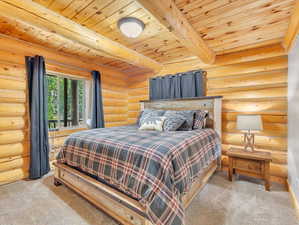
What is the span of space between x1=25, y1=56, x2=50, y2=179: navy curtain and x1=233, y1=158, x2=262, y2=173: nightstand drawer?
3139 mm

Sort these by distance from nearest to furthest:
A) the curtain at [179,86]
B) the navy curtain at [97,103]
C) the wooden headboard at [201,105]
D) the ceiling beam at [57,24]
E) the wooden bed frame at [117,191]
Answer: the wooden bed frame at [117,191], the ceiling beam at [57,24], the wooden headboard at [201,105], the curtain at [179,86], the navy curtain at [97,103]

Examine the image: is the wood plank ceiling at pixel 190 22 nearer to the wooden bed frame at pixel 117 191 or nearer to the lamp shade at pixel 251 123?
the wooden bed frame at pixel 117 191

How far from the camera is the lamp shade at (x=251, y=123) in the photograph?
2.16 meters

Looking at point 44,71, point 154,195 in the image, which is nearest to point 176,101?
point 154,195

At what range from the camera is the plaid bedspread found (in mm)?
1198

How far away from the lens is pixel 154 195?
1.19m

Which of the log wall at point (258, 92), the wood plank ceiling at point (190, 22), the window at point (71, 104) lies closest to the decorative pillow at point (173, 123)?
the log wall at point (258, 92)

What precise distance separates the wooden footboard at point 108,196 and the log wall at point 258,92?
1.14m

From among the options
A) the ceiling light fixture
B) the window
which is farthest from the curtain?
the window

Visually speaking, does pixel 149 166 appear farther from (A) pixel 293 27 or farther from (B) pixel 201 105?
(A) pixel 293 27

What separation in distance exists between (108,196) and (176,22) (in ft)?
6.55

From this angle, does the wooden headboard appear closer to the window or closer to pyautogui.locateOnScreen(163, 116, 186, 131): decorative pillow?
pyautogui.locateOnScreen(163, 116, 186, 131): decorative pillow

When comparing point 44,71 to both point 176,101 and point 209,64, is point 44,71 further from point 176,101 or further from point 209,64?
point 209,64

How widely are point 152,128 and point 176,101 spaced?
1091 mm
